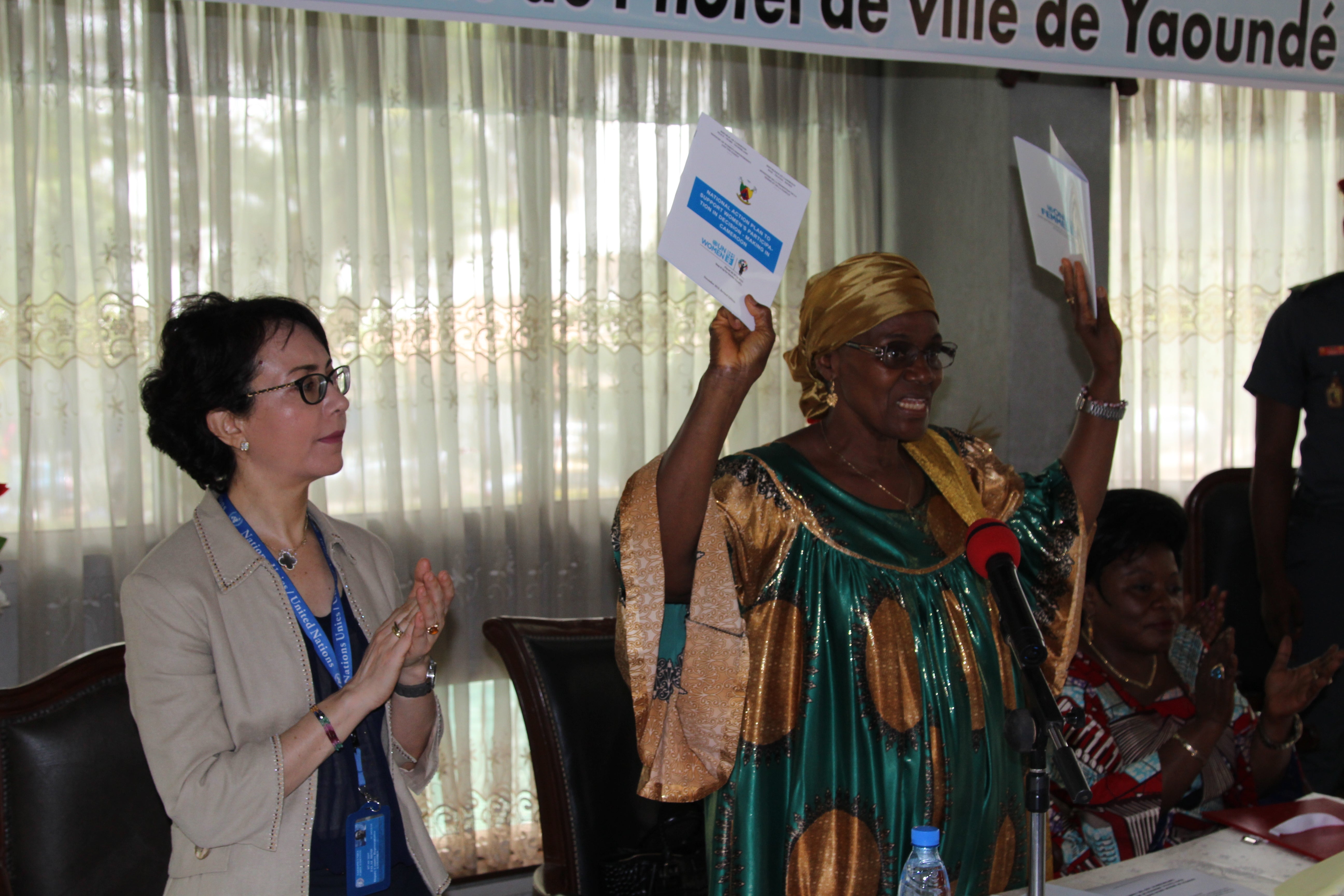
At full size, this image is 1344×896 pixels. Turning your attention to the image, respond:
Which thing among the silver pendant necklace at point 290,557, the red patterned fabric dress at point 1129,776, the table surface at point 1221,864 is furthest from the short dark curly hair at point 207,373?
the red patterned fabric dress at point 1129,776

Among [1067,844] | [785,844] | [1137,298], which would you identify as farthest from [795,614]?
[1137,298]

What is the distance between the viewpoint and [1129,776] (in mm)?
2143

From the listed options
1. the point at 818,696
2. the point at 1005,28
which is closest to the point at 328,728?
the point at 818,696

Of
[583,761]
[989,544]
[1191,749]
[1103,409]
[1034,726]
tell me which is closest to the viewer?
[1034,726]

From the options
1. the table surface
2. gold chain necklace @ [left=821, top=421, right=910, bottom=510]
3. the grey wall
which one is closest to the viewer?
the table surface

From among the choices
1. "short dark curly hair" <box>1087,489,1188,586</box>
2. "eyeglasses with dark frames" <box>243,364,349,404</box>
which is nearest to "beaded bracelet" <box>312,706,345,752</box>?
"eyeglasses with dark frames" <box>243,364,349,404</box>

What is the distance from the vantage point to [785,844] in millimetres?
1704

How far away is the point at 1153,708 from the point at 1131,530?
39cm

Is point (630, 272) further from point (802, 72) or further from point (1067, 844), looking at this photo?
point (1067, 844)

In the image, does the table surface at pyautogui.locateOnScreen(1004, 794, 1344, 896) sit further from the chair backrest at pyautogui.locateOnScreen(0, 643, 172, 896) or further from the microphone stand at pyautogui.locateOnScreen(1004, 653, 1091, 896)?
the chair backrest at pyautogui.locateOnScreen(0, 643, 172, 896)

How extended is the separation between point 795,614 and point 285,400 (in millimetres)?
877

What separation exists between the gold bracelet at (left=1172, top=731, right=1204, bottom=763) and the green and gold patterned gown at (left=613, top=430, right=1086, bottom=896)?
0.61m

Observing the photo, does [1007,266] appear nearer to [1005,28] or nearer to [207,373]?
[1005,28]

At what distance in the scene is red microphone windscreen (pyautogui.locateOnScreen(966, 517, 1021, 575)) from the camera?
125 cm
